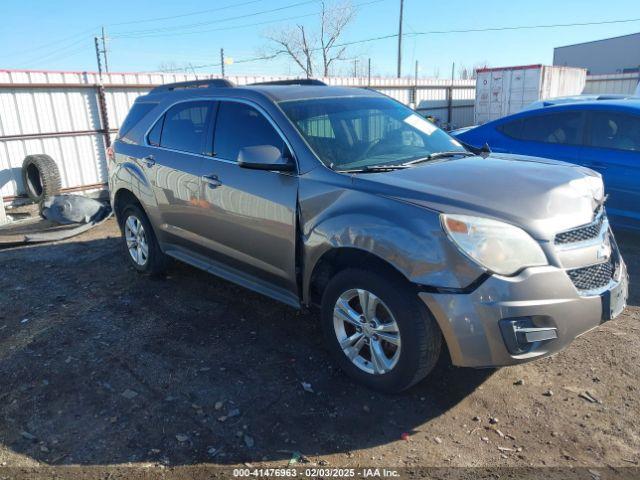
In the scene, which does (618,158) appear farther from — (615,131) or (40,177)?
(40,177)

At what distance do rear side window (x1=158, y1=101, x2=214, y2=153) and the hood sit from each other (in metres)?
1.78

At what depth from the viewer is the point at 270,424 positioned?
2996mm

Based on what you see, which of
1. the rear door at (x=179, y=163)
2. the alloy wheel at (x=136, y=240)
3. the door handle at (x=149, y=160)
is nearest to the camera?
the rear door at (x=179, y=163)

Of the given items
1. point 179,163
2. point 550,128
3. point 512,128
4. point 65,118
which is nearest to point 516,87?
point 512,128

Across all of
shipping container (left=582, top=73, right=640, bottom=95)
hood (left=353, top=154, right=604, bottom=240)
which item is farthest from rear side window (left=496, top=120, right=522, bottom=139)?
shipping container (left=582, top=73, right=640, bottom=95)

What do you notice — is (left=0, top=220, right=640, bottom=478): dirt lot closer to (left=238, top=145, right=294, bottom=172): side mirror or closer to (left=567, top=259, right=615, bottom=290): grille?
(left=567, top=259, right=615, bottom=290): grille

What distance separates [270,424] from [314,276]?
101 cm

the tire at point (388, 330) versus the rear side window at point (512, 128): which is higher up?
the rear side window at point (512, 128)

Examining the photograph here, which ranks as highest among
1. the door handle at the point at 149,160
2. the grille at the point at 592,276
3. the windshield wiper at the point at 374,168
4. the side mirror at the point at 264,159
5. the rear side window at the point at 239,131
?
the rear side window at the point at 239,131

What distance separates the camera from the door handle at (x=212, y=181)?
4.05 meters

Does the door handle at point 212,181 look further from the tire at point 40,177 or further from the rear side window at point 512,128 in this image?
the tire at point 40,177

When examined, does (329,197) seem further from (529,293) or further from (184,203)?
(184,203)

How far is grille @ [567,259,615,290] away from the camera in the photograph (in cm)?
277

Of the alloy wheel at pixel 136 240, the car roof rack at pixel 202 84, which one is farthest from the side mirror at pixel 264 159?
the alloy wheel at pixel 136 240
